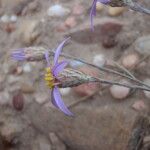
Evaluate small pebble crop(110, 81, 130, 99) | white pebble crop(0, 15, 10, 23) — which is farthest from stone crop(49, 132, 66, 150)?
white pebble crop(0, 15, 10, 23)

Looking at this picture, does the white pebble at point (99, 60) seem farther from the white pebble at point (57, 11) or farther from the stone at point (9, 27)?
the stone at point (9, 27)

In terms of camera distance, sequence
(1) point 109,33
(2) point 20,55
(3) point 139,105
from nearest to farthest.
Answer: (2) point 20,55 → (3) point 139,105 → (1) point 109,33

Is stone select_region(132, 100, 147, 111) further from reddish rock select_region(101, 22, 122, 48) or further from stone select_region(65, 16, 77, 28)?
stone select_region(65, 16, 77, 28)

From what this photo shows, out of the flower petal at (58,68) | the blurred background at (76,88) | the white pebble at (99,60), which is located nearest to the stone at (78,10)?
the blurred background at (76,88)

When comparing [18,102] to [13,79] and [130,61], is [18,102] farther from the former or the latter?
[130,61]

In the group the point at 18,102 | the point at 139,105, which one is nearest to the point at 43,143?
the point at 18,102

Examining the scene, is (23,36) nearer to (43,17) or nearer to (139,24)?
(43,17)
